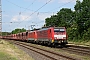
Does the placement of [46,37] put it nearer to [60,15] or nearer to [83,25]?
[83,25]

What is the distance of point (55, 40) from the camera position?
33.2 m

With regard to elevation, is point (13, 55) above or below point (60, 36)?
below

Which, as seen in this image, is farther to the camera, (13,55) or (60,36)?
(60,36)

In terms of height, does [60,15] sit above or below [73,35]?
above

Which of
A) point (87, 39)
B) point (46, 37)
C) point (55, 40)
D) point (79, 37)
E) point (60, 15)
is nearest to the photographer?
point (55, 40)

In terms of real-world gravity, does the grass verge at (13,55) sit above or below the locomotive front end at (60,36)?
below

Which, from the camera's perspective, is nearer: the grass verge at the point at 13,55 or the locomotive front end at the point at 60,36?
the grass verge at the point at 13,55

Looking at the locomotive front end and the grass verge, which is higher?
the locomotive front end

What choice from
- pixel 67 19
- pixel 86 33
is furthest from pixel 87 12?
pixel 67 19

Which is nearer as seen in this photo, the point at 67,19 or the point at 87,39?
the point at 87,39

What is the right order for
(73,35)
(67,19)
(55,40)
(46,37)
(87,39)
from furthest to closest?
(67,19) → (73,35) → (87,39) → (46,37) → (55,40)

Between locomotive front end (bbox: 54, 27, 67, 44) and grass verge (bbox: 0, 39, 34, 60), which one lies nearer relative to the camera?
grass verge (bbox: 0, 39, 34, 60)

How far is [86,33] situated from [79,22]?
530cm

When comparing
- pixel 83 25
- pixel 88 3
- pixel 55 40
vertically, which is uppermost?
pixel 88 3
